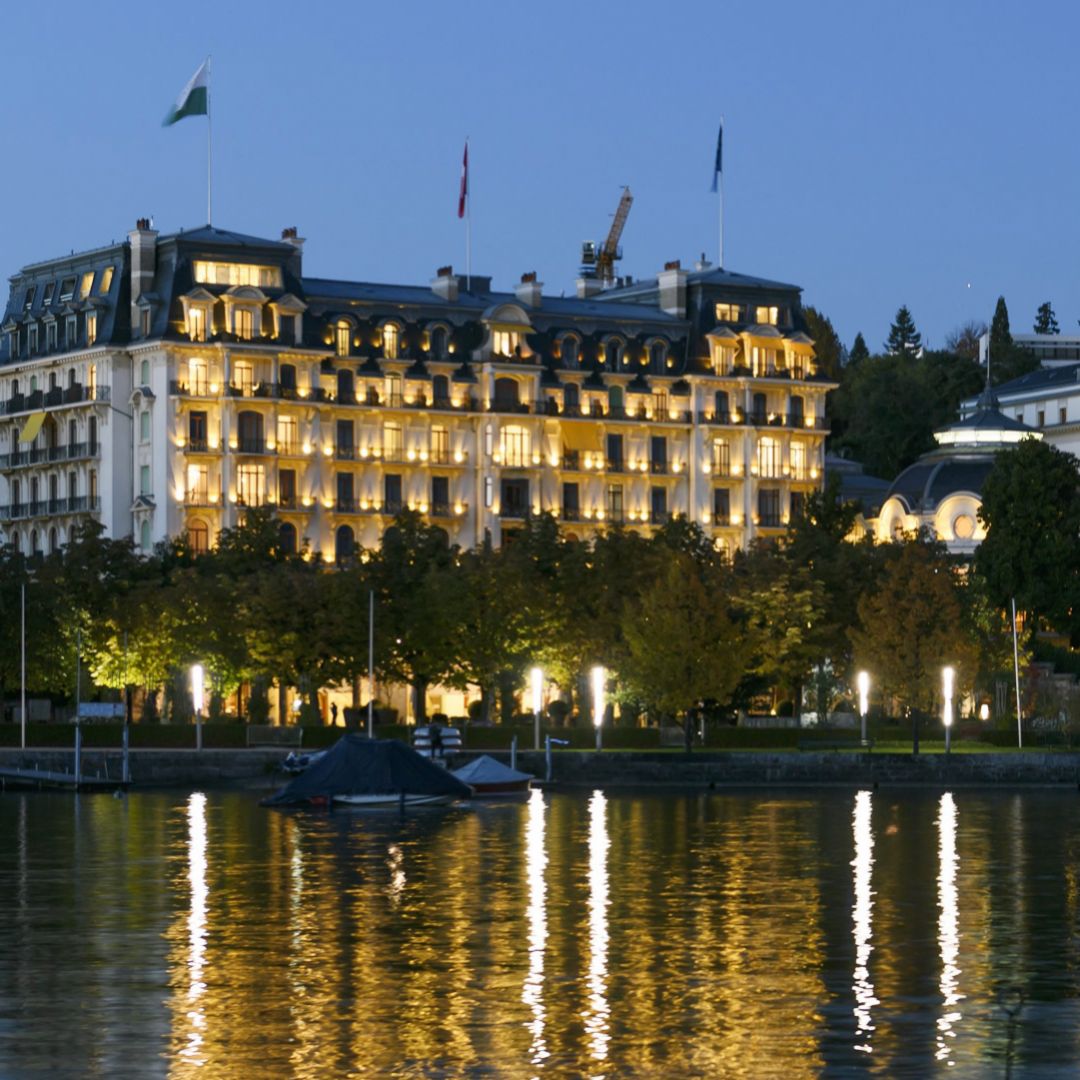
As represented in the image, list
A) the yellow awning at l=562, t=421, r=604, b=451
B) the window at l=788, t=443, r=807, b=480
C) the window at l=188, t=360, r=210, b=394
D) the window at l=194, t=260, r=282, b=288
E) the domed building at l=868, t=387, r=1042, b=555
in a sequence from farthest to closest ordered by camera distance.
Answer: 1. the window at l=788, t=443, r=807, b=480
2. the yellow awning at l=562, t=421, r=604, b=451
3. the domed building at l=868, t=387, r=1042, b=555
4. the window at l=194, t=260, r=282, b=288
5. the window at l=188, t=360, r=210, b=394

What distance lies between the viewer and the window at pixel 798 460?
192 meters

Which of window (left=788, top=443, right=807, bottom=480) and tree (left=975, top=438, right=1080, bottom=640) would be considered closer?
tree (left=975, top=438, right=1080, bottom=640)

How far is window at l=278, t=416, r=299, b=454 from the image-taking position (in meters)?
173

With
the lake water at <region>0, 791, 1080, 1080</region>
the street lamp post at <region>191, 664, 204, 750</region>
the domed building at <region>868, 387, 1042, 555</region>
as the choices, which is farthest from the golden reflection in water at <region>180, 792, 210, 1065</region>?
the domed building at <region>868, 387, 1042, 555</region>

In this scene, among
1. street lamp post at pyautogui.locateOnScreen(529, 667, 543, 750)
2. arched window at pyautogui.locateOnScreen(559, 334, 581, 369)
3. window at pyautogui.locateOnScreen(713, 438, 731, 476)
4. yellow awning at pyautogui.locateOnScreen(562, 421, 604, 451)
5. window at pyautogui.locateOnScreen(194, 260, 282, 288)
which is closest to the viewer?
street lamp post at pyautogui.locateOnScreen(529, 667, 543, 750)

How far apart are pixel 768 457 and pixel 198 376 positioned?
136 feet

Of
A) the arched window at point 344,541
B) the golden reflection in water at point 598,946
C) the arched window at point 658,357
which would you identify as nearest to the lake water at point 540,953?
the golden reflection in water at point 598,946

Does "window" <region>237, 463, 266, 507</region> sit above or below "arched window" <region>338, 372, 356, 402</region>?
below

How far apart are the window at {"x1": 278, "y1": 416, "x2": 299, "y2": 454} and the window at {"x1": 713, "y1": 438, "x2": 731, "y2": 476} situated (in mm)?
30556

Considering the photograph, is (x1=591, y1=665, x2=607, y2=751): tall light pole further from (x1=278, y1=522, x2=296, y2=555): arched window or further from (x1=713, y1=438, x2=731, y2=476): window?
(x1=713, y1=438, x2=731, y2=476): window

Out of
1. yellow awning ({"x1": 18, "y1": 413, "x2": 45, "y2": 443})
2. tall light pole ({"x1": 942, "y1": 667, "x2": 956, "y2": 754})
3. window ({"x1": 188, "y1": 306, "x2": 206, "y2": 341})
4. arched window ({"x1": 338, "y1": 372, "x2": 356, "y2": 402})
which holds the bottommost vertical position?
tall light pole ({"x1": 942, "y1": 667, "x2": 956, "y2": 754})

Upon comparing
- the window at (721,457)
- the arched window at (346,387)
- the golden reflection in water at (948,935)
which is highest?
the arched window at (346,387)

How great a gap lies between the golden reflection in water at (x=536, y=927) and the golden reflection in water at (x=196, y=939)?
4.52 meters

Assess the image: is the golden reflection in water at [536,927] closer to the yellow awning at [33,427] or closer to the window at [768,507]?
the yellow awning at [33,427]
